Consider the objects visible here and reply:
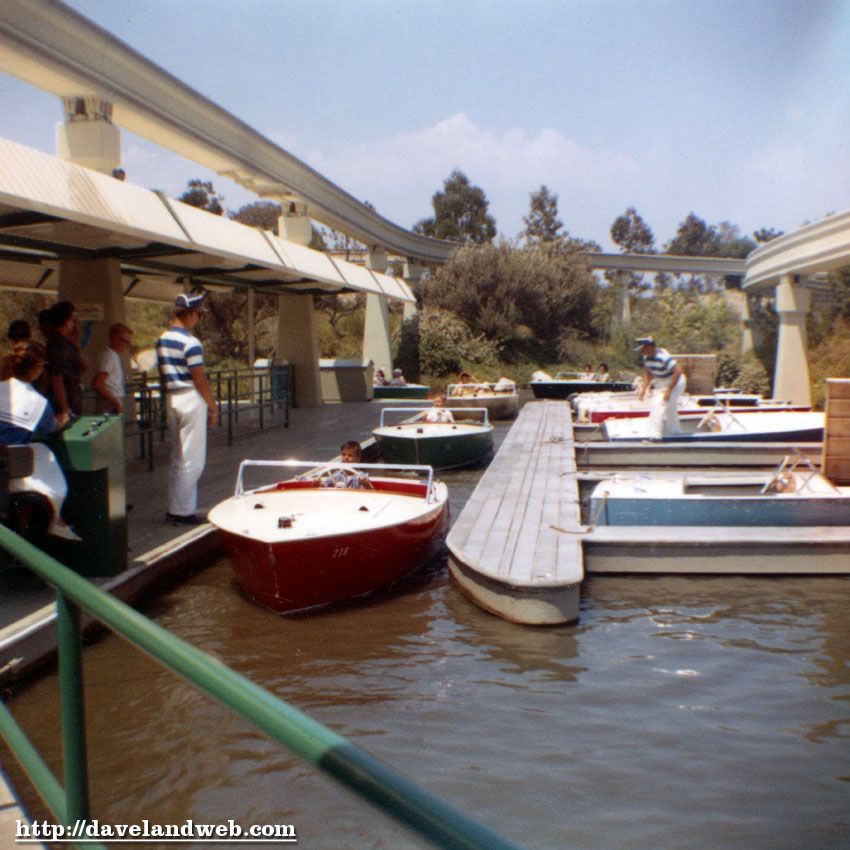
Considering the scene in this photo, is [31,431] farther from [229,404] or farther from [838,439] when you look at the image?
[838,439]

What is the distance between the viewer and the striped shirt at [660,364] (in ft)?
45.2

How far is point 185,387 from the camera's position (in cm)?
815

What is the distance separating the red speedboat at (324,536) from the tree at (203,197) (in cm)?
4284

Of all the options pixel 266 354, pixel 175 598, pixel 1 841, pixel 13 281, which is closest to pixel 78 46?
pixel 13 281

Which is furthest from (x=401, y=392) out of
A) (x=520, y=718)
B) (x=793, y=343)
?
(x=520, y=718)

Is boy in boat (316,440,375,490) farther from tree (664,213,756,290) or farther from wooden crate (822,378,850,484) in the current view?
tree (664,213,756,290)

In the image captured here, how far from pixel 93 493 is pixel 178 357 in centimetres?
191

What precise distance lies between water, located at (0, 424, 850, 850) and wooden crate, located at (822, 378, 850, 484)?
252 centimetres

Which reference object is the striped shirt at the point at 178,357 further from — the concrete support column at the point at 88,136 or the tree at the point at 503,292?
the tree at the point at 503,292

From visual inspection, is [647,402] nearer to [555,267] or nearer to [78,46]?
[78,46]

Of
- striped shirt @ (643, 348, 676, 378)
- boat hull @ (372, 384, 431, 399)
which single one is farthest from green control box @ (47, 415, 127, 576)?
boat hull @ (372, 384, 431, 399)

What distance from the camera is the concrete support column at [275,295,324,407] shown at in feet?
70.5

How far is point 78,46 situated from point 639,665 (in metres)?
10.0

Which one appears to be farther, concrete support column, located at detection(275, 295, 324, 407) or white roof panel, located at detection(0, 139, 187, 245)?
concrete support column, located at detection(275, 295, 324, 407)
